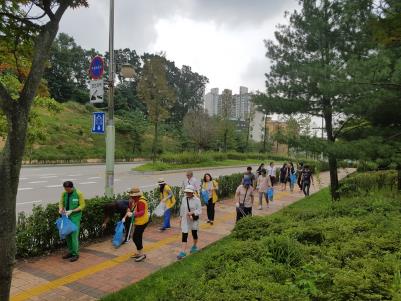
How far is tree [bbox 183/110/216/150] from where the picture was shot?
45.7 metres

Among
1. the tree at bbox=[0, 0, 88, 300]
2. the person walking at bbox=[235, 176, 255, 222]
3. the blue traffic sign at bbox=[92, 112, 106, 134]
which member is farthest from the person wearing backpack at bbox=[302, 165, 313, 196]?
the tree at bbox=[0, 0, 88, 300]

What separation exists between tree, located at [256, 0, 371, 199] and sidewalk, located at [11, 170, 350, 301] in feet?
22.1

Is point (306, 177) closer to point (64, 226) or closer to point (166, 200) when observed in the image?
point (166, 200)

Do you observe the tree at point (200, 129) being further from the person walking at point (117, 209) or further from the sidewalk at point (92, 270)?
the person walking at point (117, 209)

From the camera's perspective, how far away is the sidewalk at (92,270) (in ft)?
17.8

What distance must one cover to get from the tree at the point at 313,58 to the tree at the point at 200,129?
101 ft

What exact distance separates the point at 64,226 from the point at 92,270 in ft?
3.27

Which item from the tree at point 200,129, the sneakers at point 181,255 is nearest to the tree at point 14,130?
the sneakers at point 181,255

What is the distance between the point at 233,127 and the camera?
50938 mm

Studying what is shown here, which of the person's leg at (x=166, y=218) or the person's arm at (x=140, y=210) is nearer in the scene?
the person's arm at (x=140, y=210)

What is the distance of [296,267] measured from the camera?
3992 millimetres

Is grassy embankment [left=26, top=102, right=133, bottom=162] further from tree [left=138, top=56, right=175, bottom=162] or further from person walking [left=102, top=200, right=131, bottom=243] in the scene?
person walking [left=102, top=200, right=131, bottom=243]

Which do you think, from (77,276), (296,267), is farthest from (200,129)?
(296,267)

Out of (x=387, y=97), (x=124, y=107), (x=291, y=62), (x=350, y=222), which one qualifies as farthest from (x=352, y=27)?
(x=124, y=107)
